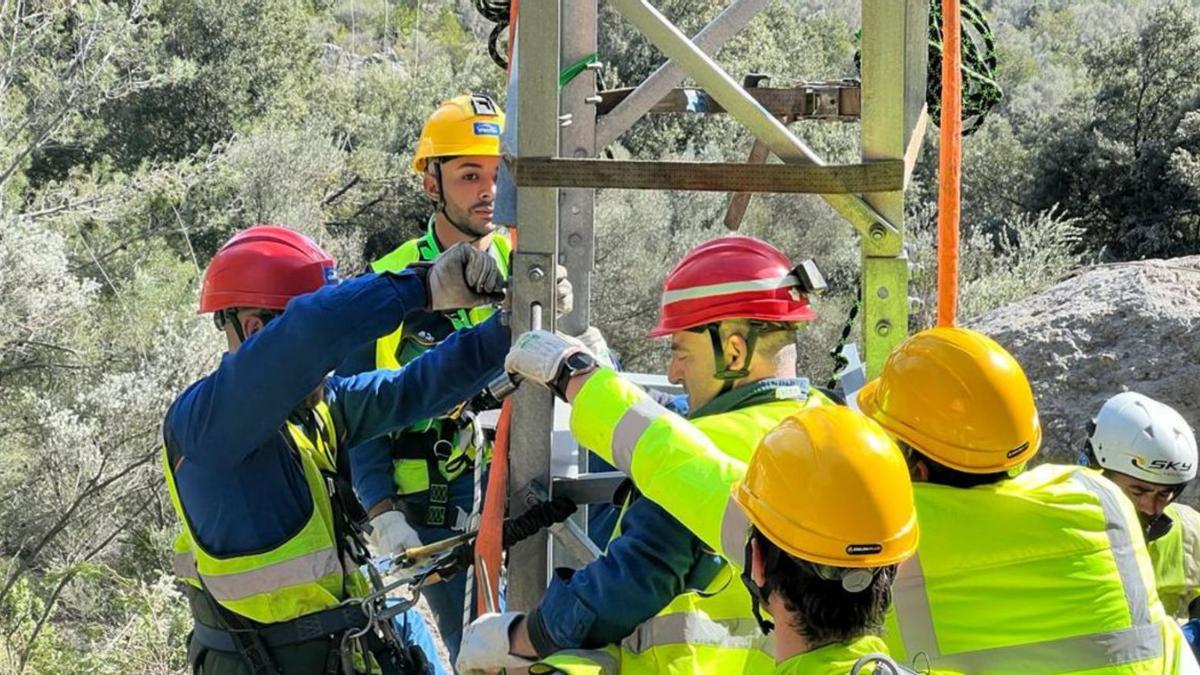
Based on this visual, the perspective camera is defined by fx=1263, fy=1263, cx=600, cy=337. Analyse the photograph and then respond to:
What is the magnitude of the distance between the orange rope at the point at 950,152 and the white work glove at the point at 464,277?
1.15 m

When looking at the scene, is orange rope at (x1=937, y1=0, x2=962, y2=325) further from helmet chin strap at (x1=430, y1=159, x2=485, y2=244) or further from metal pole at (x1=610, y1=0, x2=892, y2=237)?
helmet chin strap at (x1=430, y1=159, x2=485, y2=244)

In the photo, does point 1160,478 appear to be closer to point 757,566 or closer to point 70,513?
point 757,566

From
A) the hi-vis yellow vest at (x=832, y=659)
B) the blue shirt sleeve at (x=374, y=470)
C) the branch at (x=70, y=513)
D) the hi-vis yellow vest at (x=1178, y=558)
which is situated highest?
the hi-vis yellow vest at (x=832, y=659)

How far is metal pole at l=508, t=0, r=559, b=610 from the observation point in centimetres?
299

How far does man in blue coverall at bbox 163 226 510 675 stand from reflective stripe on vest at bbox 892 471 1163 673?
1318 mm

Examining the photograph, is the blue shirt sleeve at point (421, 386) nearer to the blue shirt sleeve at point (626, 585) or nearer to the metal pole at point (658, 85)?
the metal pole at point (658, 85)

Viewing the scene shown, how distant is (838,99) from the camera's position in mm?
3768

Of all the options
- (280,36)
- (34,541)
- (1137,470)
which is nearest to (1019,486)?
(1137,470)

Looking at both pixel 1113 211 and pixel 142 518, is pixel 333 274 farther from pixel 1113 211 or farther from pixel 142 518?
pixel 1113 211

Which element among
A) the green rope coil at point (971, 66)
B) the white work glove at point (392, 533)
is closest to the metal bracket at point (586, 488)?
the white work glove at point (392, 533)

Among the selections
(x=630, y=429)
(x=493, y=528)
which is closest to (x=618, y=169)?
(x=630, y=429)

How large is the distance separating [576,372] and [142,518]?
27.8ft

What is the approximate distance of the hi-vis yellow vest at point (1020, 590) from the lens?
2.60m

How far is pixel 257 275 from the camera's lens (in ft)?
11.6
